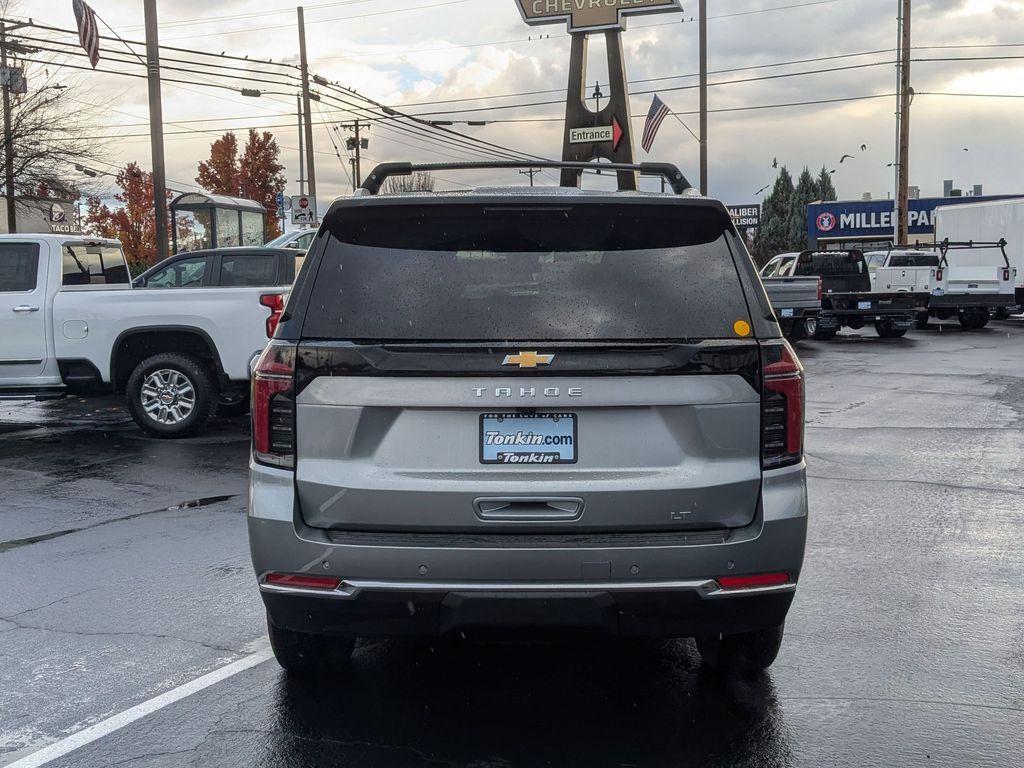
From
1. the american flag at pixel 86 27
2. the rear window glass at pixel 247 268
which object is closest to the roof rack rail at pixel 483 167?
the rear window glass at pixel 247 268

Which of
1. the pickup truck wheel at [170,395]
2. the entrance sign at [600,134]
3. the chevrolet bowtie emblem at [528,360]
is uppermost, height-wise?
the entrance sign at [600,134]

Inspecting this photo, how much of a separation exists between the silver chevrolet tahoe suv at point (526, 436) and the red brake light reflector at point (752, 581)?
0.4 inches

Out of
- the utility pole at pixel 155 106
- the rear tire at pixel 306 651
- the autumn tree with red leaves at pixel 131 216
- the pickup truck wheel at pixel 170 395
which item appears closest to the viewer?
the rear tire at pixel 306 651

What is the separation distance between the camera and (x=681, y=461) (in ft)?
12.3

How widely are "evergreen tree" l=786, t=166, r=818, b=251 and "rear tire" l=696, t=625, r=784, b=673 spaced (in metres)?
101

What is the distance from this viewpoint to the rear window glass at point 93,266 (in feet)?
41.1

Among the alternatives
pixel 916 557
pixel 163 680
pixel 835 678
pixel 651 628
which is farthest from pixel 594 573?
pixel 916 557

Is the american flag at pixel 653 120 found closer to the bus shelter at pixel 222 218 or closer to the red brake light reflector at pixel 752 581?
the bus shelter at pixel 222 218

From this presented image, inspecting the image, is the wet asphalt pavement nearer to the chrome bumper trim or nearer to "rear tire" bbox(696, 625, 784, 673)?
"rear tire" bbox(696, 625, 784, 673)

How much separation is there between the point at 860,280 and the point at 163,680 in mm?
25586

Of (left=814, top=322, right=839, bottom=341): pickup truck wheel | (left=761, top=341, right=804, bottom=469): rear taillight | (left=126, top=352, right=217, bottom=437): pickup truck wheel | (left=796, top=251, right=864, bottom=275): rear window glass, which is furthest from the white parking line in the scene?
(left=796, top=251, right=864, bottom=275): rear window glass

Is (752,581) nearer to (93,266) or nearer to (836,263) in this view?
(93,266)

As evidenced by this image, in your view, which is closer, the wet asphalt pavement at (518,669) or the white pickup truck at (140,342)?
the wet asphalt pavement at (518,669)

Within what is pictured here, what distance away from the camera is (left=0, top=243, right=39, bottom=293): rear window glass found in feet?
39.6
